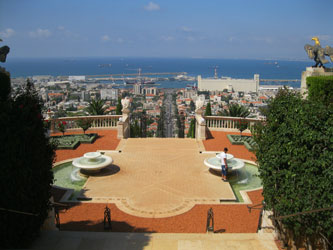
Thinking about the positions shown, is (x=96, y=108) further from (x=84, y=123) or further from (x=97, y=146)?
(x=97, y=146)

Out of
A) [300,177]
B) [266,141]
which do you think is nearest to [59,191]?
[266,141]

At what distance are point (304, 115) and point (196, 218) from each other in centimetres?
431

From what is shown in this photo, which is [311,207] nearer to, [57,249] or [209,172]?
[57,249]

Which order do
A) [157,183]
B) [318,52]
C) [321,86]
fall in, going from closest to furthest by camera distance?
[157,183]
[321,86]
[318,52]

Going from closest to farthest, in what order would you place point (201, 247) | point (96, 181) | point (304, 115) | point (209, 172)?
point (304, 115) → point (201, 247) → point (96, 181) → point (209, 172)

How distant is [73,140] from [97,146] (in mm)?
1474

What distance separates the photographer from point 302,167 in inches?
214

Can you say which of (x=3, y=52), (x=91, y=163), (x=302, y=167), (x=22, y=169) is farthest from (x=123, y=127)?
(x=302, y=167)

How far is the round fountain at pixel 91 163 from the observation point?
11.7 metres

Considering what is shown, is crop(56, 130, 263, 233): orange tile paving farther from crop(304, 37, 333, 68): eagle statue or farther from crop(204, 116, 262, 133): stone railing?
crop(304, 37, 333, 68): eagle statue

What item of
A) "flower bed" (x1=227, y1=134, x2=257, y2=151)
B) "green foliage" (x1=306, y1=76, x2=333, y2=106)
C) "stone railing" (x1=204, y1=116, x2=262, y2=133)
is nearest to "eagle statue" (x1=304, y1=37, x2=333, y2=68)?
"green foliage" (x1=306, y1=76, x2=333, y2=106)

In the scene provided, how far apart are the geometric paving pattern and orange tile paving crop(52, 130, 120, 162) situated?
1.47 m

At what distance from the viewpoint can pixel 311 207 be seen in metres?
5.14

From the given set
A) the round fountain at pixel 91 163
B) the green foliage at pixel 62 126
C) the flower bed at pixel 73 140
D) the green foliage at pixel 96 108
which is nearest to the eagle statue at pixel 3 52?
the round fountain at pixel 91 163
